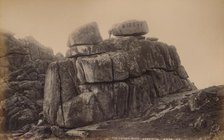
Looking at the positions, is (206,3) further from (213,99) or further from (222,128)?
(222,128)

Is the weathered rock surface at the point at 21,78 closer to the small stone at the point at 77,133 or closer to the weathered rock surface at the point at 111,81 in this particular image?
the weathered rock surface at the point at 111,81

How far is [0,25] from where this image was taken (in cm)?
782

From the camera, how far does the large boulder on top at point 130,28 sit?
7184mm

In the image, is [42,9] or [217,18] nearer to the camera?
[217,18]

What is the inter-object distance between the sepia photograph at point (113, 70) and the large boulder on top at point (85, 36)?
0.6 inches

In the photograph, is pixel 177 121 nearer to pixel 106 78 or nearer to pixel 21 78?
pixel 106 78

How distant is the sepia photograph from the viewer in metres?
6.83

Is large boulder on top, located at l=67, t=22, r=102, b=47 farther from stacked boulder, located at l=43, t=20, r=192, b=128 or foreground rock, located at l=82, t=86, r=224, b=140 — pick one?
foreground rock, located at l=82, t=86, r=224, b=140

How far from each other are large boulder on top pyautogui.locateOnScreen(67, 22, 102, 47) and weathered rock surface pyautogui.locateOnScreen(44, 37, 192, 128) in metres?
0.08

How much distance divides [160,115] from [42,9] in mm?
2720

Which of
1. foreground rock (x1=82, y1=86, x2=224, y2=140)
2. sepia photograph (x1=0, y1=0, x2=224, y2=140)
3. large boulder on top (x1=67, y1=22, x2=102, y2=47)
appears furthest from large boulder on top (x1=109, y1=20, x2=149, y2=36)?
foreground rock (x1=82, y1=86, x2=224, y2=140)

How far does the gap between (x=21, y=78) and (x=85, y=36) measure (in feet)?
4.35

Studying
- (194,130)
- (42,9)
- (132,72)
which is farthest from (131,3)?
(194,130)

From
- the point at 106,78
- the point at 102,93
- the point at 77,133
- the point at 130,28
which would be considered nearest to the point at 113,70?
the point at 106,78
